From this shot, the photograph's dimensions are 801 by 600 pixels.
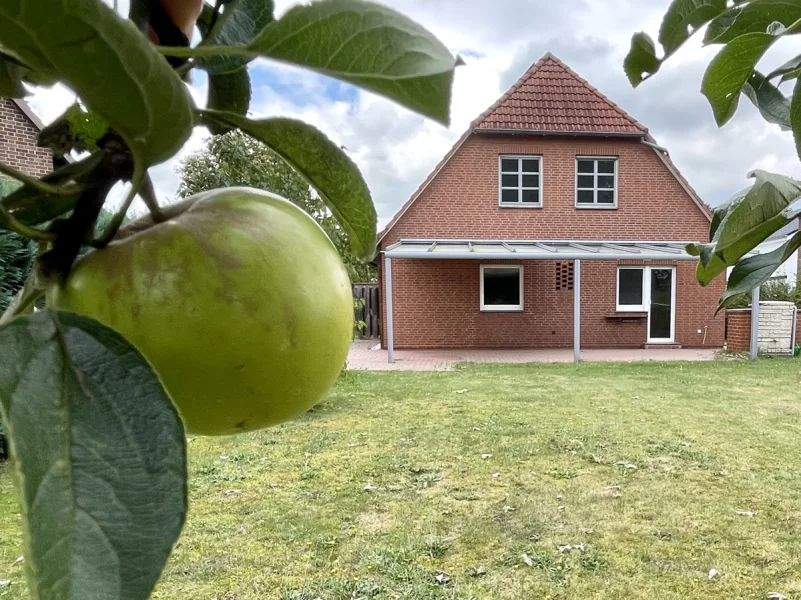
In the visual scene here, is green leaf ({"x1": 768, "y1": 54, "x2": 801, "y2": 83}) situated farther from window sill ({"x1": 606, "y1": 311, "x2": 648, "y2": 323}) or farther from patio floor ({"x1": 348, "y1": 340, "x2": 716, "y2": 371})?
window sill ({"x1": 606, "y1": 311, "x2": 648, "y2": 323})

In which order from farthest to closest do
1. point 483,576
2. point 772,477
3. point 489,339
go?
point 489,339 < point 772,477 < point 483,576

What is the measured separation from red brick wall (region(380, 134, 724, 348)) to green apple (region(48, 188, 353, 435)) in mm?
11209

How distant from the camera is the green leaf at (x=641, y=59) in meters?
1.03

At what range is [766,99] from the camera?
1.07 meters

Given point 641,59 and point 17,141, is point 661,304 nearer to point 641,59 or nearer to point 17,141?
point 641,59

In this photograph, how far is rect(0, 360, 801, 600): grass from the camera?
9.72ft

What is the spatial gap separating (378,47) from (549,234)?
11.9 m

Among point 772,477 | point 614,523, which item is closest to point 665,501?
point 614,523

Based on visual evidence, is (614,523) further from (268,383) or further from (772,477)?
(268,383)

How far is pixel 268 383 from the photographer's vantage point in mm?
376

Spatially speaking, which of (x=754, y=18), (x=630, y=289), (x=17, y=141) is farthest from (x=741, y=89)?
(x=630, y=289)

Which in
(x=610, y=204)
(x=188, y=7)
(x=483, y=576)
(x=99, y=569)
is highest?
(x=610, y=204)

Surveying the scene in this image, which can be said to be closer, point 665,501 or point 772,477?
point 665,501

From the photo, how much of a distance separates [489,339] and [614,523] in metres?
8.15
